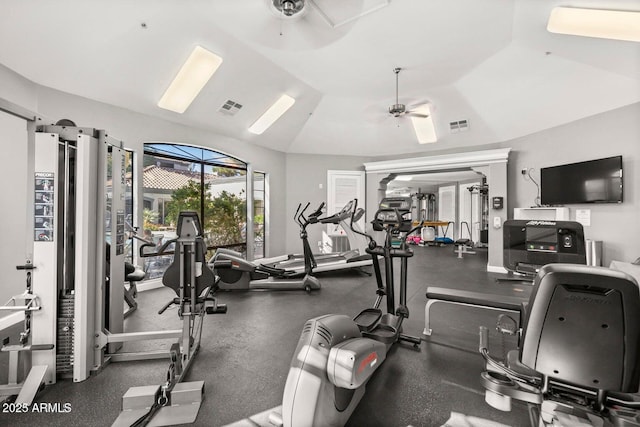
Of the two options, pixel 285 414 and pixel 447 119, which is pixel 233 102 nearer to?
pixel 447 119

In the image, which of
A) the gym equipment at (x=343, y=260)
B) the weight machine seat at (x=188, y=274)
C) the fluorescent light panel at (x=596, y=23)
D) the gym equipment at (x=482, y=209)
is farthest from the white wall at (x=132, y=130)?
the gym equipment at (x=482, y=209)

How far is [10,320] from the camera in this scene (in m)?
3.09

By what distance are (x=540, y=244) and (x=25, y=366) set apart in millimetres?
3779

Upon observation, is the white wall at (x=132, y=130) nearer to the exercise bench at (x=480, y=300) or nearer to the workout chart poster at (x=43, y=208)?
the workout chart poster at (x=43, y=208)

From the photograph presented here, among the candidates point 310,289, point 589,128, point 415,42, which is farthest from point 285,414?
point 589,128

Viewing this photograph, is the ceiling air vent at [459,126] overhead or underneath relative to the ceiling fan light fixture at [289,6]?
underneath

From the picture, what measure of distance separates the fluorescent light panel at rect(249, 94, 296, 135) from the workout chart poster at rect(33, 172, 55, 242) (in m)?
4.43

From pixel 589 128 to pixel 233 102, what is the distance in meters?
6.53

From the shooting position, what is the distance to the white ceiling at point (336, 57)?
328 centimetres

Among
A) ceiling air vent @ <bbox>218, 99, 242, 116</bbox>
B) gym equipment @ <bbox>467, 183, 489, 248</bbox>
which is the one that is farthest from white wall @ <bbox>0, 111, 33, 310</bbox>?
gym equipment @ <bbox>467, 183, 489, 248</bbox>

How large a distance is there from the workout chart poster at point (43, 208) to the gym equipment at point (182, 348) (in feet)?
2.81

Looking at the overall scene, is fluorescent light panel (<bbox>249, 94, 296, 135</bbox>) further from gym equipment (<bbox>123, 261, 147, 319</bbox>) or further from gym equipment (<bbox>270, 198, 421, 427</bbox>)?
gym equipment (<bbox>270, 198, 421, 427</bbox>)

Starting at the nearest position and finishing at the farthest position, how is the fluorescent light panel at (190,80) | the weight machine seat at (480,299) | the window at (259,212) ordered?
the weight machine seat at (480,299)
the fluorescent light panel at (190,80)
the window at (259,212)

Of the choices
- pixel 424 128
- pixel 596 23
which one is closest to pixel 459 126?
pixel 424 128
